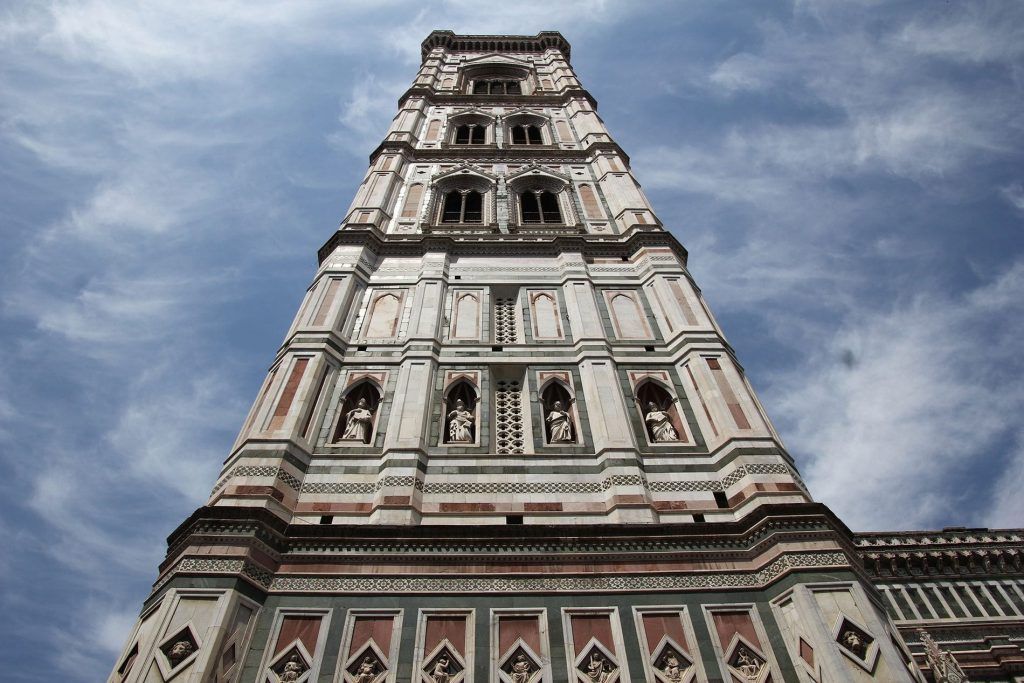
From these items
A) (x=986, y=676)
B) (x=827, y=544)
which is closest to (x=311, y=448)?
(x=827, y=544)

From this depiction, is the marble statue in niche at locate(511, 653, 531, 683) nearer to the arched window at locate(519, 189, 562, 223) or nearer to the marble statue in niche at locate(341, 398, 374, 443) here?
the marble statue in niche at locate(341, 398, 374, 443)

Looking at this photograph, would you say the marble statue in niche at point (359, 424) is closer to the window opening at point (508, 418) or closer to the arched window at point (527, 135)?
the window opening at point (508, 418)

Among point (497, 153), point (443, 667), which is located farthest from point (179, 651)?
point (497, 153)

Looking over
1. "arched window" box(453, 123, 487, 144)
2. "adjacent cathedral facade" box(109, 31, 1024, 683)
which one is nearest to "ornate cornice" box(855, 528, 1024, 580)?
"adjacent cathedral facade" box(109, 31, 1024, 683)

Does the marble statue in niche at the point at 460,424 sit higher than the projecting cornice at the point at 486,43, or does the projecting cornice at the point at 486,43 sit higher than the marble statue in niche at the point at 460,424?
the projecting cornice at the point at 486,43

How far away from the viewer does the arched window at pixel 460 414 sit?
9.38 m

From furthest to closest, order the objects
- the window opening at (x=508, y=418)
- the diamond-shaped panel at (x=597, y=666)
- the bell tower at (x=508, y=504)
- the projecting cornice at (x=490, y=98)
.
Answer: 1. the projecting cornice at (x=490, y=98)
2. the window opening at (x=508, y=418)
3. the bell tower at (x=508, y=504)
4. the diamond-shaped panel at (x=597, y=666)

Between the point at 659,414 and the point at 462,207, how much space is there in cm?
827

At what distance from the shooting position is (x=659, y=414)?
973 centimetres

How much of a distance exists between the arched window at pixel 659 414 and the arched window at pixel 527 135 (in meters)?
12.0

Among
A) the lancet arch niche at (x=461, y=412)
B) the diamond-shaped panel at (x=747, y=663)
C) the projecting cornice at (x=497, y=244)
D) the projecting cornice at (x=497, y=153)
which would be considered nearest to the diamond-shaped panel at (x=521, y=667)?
the diamond-shaped panel at (x=747, y=663)

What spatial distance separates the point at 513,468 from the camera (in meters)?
8.77

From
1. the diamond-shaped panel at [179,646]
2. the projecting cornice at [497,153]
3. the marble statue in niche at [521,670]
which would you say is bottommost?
the marble statue in niche at [521,670]

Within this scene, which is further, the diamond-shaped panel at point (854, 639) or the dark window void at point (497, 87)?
the dark window void at point (497, 87)
